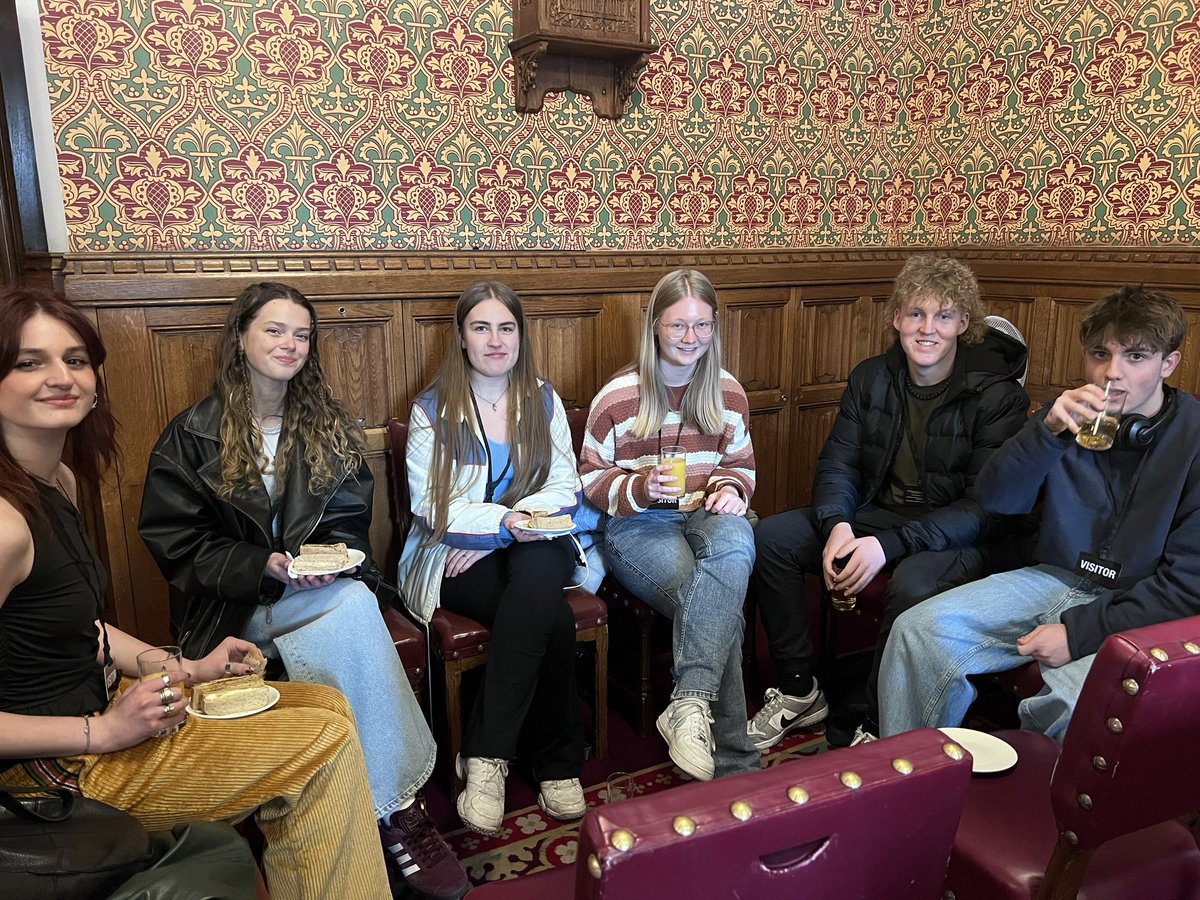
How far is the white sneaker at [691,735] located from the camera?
231cm

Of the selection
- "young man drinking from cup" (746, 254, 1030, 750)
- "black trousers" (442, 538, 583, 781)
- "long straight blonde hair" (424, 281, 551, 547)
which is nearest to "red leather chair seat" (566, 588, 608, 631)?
"black trousers" (442, 538, 583, 781)

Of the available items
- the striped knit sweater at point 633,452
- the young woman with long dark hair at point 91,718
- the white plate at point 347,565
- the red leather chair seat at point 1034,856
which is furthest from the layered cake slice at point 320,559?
the red leather chair seat at point 1034,856

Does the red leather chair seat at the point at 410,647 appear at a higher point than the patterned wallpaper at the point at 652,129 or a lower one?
lower

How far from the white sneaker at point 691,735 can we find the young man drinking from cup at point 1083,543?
47 centimetres

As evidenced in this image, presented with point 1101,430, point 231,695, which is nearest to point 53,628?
point 231,695

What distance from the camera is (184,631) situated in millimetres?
2242

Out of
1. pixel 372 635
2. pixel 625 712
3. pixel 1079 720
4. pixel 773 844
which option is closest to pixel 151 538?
pixel 372 635

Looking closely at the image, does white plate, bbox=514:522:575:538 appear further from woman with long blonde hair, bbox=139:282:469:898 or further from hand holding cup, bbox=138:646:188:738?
hand holding cup, bbox=138:646:188:738

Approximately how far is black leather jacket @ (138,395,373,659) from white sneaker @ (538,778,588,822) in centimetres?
89

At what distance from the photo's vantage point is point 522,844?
221 cm

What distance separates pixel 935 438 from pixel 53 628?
2399 millimetres

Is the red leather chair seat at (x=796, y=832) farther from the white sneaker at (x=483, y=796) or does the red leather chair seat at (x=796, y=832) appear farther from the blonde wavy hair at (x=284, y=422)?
the blonde wavy hair at (x=284, y=422)

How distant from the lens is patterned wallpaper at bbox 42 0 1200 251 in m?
2.59

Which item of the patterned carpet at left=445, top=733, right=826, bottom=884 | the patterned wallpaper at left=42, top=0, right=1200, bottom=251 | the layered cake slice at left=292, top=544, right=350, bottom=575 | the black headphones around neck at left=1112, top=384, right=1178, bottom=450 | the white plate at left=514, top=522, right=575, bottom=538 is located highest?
the patterned wallpaper at left=42, top=0, right=1200, bottom=251
